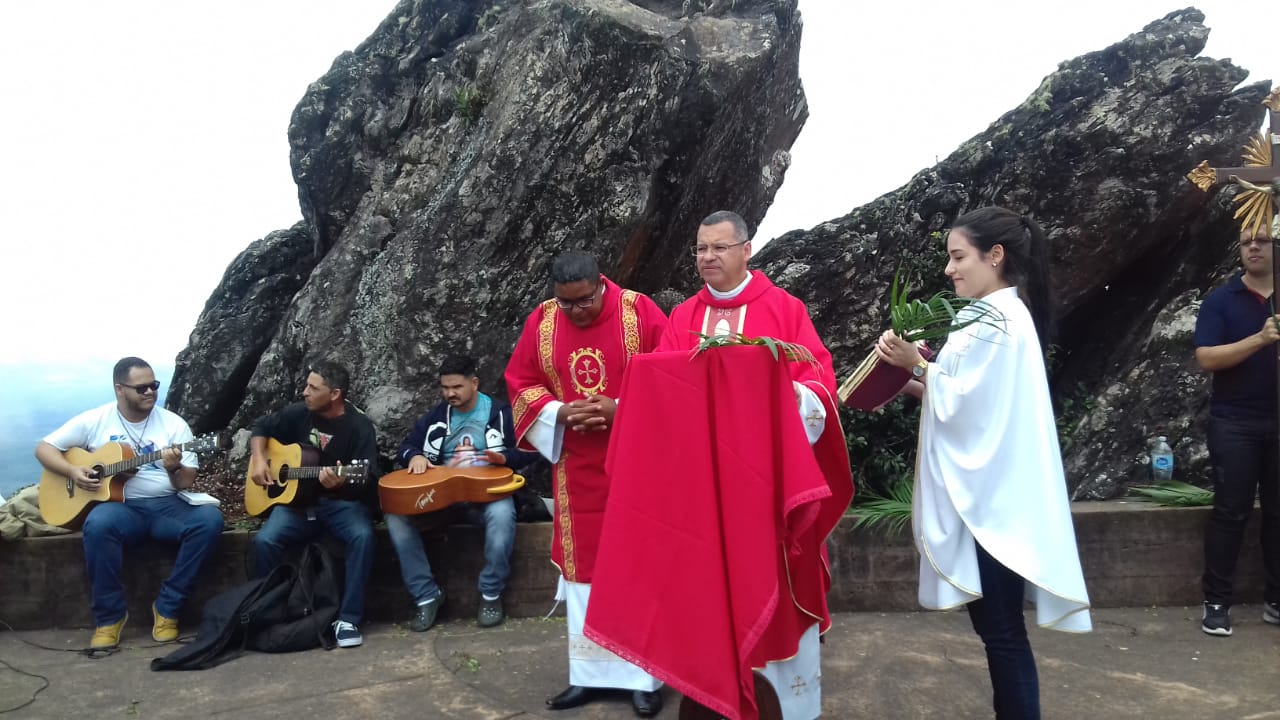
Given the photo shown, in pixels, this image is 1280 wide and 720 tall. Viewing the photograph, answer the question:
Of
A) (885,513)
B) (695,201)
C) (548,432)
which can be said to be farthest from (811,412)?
(695,201)

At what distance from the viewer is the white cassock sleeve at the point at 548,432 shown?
14.2ft

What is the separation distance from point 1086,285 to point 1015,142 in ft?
4.04

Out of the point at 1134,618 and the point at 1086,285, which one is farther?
the point at 1086,285

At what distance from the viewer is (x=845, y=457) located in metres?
3.40

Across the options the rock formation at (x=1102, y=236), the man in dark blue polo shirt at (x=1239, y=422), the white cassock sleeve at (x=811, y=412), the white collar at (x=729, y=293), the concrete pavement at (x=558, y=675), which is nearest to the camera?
the white cassock sleeve at (x=811, y=412)

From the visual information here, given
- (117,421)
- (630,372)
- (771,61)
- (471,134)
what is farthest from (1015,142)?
(117,421)

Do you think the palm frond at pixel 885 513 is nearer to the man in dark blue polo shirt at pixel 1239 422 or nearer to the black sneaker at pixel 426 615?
the man in dark blue polo shirt at pixel 1239 422

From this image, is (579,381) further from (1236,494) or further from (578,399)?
(1236,494)

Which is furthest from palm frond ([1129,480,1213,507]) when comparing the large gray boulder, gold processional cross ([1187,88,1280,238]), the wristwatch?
the large gray boulder

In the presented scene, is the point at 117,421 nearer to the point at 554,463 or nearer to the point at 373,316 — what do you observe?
the point at 373,316

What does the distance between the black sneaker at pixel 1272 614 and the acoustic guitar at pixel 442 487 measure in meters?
4.13

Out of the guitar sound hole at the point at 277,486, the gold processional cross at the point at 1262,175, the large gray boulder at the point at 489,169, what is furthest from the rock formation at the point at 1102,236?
the guitar sound hole at the point at 277,486

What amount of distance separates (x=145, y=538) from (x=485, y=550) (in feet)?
6.30

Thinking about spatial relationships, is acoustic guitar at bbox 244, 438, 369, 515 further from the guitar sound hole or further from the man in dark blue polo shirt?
the man in dark blue polo shirt
